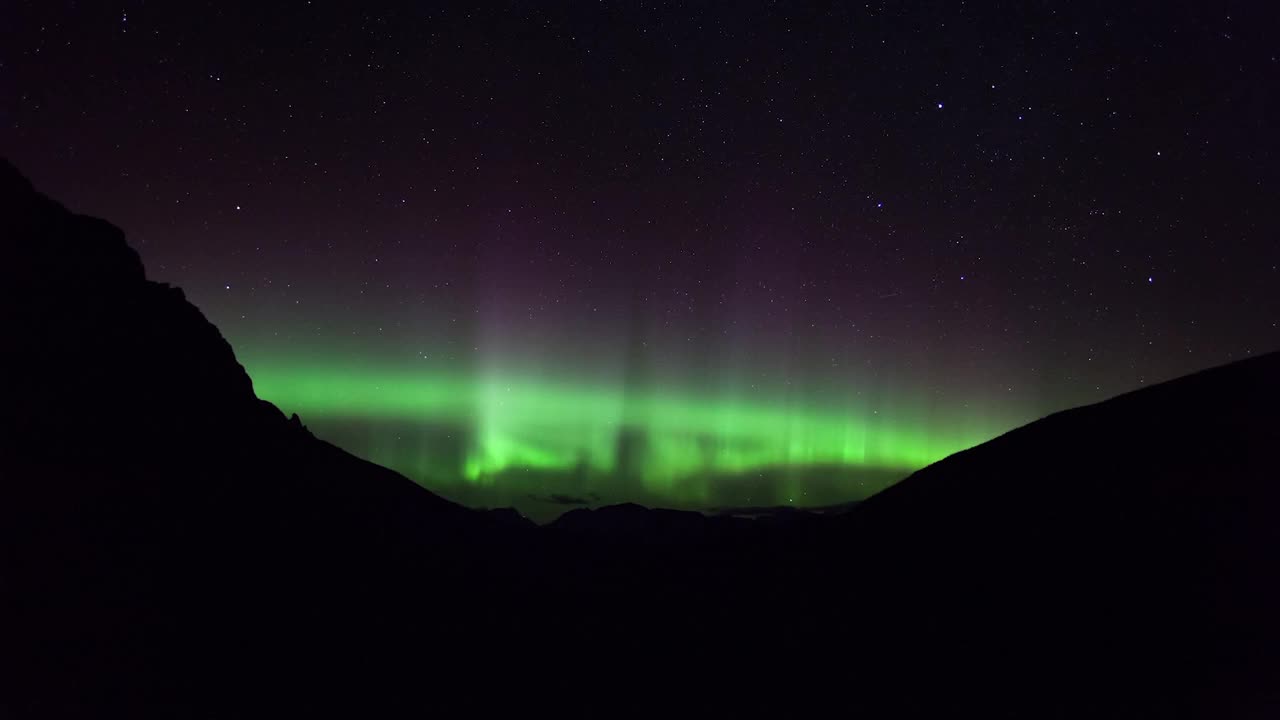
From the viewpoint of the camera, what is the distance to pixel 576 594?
39750mm

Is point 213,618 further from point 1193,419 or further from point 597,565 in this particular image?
point 1193,419

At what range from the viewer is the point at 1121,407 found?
108 feet

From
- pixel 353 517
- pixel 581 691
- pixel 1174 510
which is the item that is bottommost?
pixel 581 691

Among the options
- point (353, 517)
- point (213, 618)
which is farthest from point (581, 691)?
point (353, 517)

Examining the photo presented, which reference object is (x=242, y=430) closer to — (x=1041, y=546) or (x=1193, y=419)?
(x=1041, y=546)

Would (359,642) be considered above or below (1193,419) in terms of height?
below

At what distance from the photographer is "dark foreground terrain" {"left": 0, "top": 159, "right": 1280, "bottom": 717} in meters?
17.8

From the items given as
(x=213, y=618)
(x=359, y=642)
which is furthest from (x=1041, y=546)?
(x=213, y=618)

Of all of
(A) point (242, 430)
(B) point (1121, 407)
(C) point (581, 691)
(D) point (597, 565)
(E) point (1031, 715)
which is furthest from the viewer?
(D) point (597, 565)

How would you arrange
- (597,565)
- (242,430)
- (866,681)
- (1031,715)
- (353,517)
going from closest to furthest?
(1031,715)
(866,681)
(242,430)
(353,517)
(597,565)

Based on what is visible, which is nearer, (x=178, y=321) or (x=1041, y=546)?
(x=1041, y=546)

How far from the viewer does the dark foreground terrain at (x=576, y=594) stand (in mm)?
17812

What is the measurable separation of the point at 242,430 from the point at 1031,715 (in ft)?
132

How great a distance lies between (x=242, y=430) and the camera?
3884 centimetres
